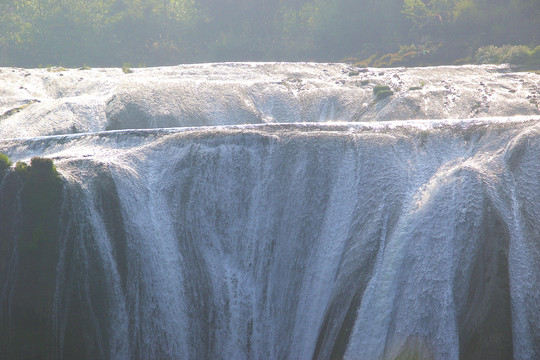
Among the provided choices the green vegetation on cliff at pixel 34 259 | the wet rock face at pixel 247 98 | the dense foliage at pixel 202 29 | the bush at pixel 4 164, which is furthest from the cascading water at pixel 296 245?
the dense foliage at pixel 202 29

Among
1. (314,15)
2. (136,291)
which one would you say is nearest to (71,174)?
(136,291)

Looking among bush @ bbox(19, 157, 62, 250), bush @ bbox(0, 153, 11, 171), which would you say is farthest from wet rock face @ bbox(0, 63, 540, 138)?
bush @ bbox(19, 157, 62, 250)

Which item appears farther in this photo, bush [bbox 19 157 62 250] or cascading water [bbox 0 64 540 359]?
bush [bbox 19 157 62 250]

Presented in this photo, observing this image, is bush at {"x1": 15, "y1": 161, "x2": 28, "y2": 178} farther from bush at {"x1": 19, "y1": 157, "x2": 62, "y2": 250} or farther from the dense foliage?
the dense foliage

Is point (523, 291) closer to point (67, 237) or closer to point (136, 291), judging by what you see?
point (136, 291)

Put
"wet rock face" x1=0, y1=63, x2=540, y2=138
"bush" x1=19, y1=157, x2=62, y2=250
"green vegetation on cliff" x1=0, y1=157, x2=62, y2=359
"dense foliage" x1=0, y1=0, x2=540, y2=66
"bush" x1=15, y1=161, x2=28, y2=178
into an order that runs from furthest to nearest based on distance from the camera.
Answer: "dense foliage" x1=0, y1=0, x2=540, y2=66
"wet rock face" x1=0, y1=63, x2=540, y2=138
"bush" x1=15, y1=161, x2=28, y2=178
"bush" x1=19, y1=157, x2=62, y2=250
"green vegetation on cliff" x1=0, y1=157, x2=62, y2=359

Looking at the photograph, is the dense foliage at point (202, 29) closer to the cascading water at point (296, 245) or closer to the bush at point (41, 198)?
the cascading water at point (296, 245)

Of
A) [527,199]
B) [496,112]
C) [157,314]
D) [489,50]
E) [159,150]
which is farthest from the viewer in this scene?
[489,50]
